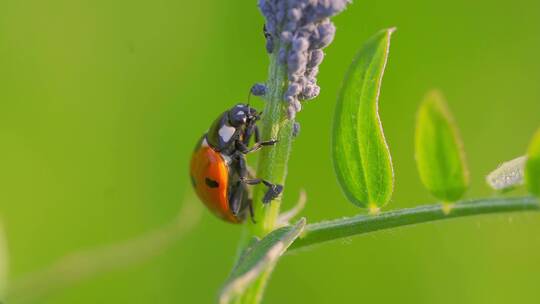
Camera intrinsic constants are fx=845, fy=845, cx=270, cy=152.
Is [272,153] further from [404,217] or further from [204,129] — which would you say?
[204,129]

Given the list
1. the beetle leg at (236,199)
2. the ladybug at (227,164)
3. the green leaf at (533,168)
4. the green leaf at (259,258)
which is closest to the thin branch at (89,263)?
the ladybug at (227,164)

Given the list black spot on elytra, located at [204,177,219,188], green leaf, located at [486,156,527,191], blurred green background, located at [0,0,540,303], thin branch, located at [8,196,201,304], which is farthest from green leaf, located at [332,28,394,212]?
blurred green background, located at [0,0,540,303]

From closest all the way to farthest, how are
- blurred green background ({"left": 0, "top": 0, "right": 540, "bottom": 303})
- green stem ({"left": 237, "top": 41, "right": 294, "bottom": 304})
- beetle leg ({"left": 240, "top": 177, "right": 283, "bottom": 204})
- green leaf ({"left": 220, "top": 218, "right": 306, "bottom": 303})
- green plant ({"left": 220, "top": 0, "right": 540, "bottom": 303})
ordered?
green leaf ({"left": 220, "top": 218, "right": 306, "bottom": 303})
green plant ({"left": 220, "top": 0, "right": 540, "bottom": 303})
green stem ({"left": 237, "top": 41, "right": 294, "bottom": 304})
beetle leg ({"left": 240, "top": 177, "right": 283, "bottom": 204})
blurred green background ({"left": 0, "top": 0, "right": 540, "bottom": 303})

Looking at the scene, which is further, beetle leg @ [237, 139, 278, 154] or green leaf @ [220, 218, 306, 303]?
beetle leg @ [237, 139, 278, 154]

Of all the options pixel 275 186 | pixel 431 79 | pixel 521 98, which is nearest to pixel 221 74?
pixel 431 79

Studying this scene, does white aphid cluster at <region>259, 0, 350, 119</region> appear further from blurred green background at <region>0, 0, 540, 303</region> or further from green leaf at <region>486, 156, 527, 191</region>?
blurred green background at <region>0, 0, 540, 303</region>

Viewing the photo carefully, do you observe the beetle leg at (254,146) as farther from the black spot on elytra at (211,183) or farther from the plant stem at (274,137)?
the black spot on elytra at (211,183)
